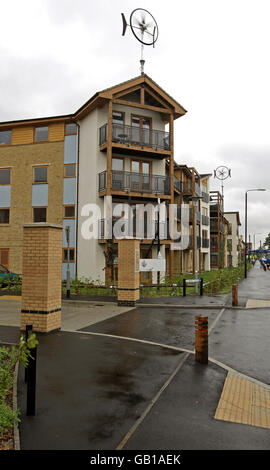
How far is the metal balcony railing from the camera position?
2208 cm

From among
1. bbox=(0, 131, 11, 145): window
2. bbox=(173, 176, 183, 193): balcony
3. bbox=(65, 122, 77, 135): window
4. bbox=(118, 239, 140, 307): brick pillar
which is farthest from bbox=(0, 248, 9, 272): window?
bbox=(173, 176, 183, 193): balcony

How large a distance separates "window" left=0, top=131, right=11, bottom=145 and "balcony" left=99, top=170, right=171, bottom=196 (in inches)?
338

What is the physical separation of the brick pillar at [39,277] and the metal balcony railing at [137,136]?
14450 millimetres

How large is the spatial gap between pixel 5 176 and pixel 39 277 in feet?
63.4

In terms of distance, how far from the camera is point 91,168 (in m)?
22.9

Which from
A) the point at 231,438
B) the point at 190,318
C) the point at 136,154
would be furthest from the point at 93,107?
the point at 231,438

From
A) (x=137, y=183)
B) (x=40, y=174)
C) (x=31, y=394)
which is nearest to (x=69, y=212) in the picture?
(x=40, y=174)

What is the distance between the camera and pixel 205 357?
666 centimetres

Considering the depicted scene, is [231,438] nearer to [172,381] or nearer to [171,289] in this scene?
[172,381]

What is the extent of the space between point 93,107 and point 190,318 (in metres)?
16.2

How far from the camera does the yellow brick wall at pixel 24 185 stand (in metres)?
24.2

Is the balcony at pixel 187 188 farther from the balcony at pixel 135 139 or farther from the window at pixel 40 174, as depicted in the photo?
the window at pixel 40 174

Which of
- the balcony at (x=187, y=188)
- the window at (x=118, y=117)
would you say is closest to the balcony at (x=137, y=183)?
the window at (x=118, y=117)

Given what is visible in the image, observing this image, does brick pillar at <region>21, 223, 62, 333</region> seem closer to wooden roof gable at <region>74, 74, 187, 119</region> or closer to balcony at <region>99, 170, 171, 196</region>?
balcony at <region>99, 170, 171, 196</region>
